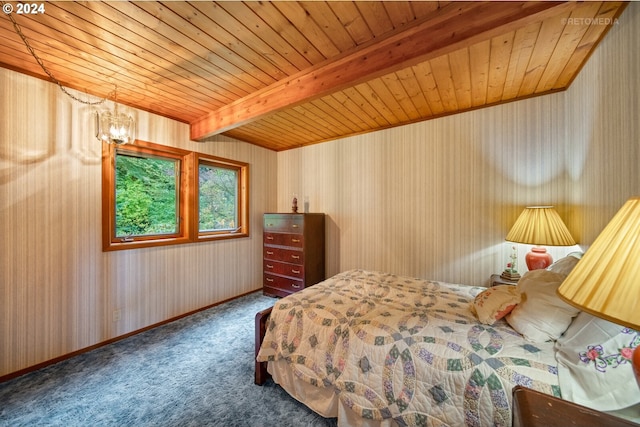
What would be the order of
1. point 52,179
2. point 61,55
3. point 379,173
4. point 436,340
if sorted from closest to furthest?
point 436,340
point 61,55
point 52,179
point 379,173

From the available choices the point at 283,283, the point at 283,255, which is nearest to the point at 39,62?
the point at 283,255

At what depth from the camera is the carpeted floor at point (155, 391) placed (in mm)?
1506

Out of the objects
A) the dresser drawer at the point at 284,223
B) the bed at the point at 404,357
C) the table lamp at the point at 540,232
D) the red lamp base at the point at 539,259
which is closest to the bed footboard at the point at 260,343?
the bed at the point at 404,357

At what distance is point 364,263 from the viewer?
343 centimetres

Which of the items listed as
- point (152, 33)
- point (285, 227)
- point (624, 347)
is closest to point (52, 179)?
point (152, 33)

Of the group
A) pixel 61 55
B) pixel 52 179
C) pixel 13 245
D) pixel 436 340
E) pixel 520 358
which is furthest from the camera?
pixel 52 179

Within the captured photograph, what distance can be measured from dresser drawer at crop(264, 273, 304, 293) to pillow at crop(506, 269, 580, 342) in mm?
2499

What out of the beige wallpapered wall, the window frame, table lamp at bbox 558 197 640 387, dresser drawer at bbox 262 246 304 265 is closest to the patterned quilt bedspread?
table lamp at bbox 558 197 640 387

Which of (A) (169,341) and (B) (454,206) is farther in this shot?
(B) (454,206)

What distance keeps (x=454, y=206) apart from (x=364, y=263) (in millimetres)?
1432

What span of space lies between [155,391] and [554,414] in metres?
2.33

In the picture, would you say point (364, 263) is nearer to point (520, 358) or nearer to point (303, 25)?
point (520, 358)

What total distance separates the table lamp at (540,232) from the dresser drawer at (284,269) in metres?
2.49

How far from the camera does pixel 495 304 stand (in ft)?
4.68
